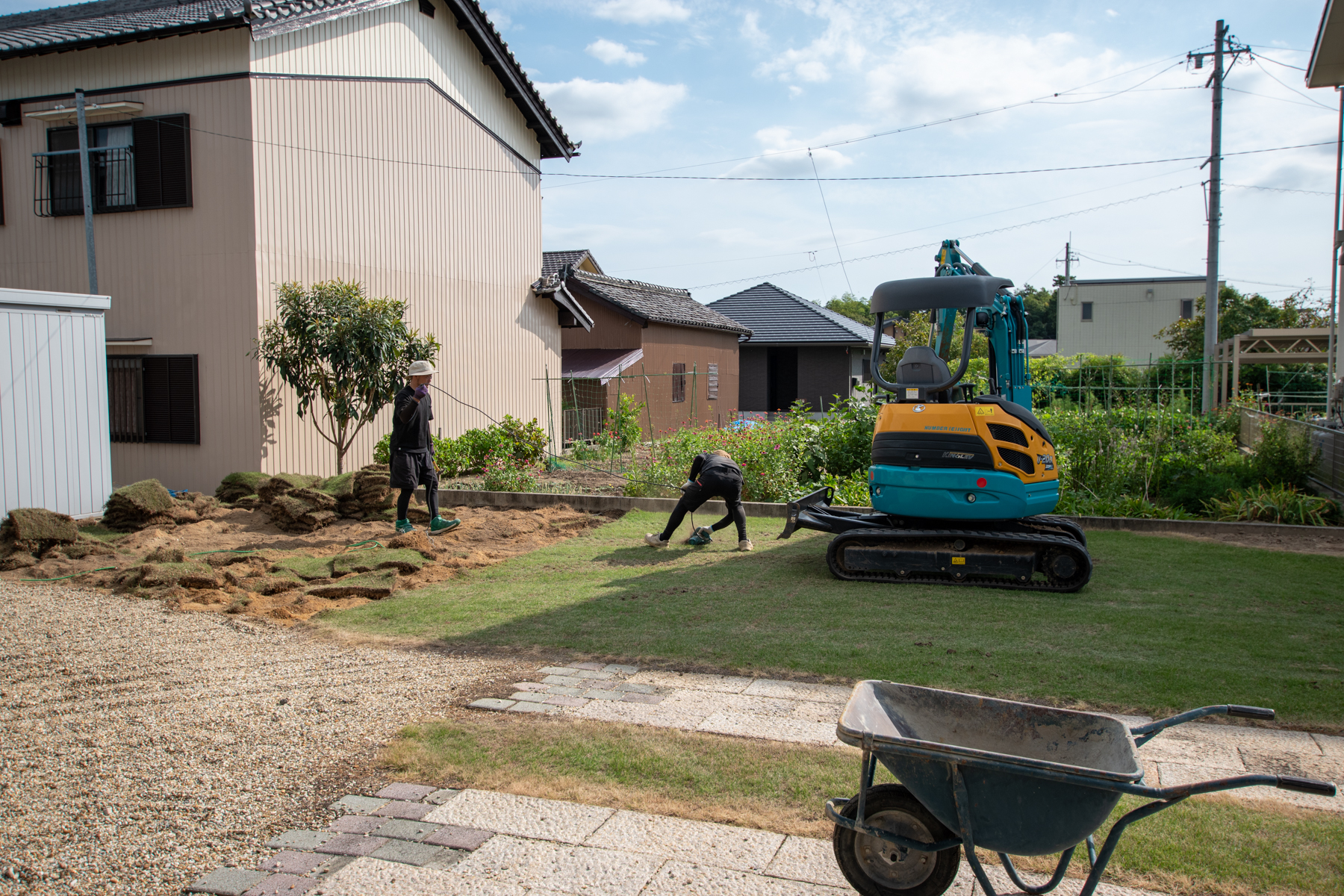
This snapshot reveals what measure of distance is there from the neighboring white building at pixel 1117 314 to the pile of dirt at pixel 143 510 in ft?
149

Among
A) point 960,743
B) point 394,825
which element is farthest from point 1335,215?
point 394,825

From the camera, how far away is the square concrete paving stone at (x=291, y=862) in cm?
340

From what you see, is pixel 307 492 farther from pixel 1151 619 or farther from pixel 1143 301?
pixel 1143 301

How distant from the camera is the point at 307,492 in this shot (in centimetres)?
1107

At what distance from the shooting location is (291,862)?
346 centimetres

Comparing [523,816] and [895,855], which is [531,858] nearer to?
[523,816]

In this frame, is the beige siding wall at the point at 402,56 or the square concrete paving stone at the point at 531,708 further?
the beige siding wall at the point at 402,56

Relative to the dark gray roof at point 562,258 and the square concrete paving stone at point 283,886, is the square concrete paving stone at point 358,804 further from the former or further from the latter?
the dark gray roof at point 562,258

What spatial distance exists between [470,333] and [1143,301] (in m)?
42.0

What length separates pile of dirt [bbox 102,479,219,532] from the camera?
10688 millimetres

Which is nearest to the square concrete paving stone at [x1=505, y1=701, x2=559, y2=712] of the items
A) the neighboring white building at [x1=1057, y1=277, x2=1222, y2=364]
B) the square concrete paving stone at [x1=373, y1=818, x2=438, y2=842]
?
the square concrete paving stone at [x1=373, y1=818, x2=438, y2=842]

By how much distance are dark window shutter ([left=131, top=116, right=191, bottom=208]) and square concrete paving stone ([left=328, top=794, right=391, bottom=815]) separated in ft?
38.9

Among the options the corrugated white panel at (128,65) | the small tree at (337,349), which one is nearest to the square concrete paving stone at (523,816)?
the small tree at (337,349)

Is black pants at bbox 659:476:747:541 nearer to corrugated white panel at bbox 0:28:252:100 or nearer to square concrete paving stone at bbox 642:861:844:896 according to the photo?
square concrete paving stone at bbox 642:861:844:896
